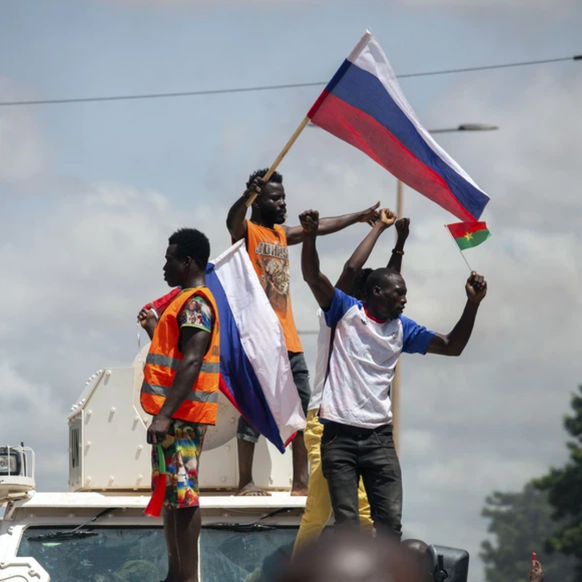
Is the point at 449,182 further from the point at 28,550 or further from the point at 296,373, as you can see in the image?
the point at 28,550

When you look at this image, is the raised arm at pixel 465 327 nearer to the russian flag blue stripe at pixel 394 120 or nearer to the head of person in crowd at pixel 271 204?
the russian flag blue stripe at pixel 394 120

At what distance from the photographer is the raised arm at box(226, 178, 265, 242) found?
6891 mm

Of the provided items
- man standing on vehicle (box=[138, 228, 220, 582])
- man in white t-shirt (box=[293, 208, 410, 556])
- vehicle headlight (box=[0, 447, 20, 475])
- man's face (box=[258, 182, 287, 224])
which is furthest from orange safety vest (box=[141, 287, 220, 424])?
man's face (box=[258, 182, 287, 224])

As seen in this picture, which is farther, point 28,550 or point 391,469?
point 28,550

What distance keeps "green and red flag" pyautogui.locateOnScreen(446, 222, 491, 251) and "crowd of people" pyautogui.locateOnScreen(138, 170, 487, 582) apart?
313 millimetres

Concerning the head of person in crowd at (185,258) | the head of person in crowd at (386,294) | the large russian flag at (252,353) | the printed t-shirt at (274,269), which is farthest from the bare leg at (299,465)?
the head of person in crowd at (185,258)

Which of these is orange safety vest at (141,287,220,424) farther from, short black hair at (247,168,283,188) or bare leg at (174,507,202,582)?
short black hair at (247,168,283,188)

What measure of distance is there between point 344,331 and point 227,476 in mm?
1791

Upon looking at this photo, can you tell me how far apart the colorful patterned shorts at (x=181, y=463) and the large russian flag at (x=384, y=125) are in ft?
7.78

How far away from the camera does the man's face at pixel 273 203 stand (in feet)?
24.5

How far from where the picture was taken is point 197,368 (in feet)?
18.4

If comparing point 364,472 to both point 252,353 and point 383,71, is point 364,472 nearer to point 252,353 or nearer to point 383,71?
point 252,353

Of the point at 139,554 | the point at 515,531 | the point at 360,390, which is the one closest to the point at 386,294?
the point at 360,390

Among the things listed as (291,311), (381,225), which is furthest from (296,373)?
(381,225)
